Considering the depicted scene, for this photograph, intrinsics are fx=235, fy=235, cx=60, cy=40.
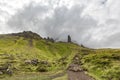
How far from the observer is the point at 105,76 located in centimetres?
9088

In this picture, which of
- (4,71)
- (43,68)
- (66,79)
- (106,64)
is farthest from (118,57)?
(4,71)

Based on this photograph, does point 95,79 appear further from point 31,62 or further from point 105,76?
point 31,62

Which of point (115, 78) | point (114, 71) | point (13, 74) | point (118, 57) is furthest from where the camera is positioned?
point (118, 57)

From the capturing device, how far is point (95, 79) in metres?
91.4

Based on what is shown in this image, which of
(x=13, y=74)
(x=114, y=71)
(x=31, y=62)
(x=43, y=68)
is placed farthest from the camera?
(x=31, y=62)

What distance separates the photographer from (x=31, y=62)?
17350cm

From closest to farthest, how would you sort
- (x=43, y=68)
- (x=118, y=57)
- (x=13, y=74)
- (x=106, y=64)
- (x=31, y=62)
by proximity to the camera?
(x=106, y=64) < (x=13, y=74) < (x=118, y=57) < (x=43, y=68) < (x=31, y=62)

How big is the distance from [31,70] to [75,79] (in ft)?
199

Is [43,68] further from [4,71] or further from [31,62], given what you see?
[4,71]

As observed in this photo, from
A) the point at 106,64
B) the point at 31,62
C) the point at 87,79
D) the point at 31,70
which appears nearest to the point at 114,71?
the point at 87,79

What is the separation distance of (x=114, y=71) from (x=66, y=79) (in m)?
19.1

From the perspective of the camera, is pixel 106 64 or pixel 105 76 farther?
pixel 106 64

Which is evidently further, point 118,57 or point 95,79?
point 118,57

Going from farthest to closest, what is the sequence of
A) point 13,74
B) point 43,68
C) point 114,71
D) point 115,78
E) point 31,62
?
point 31,62, point 43,68, point 13,74, point 114,71, point 115,78
